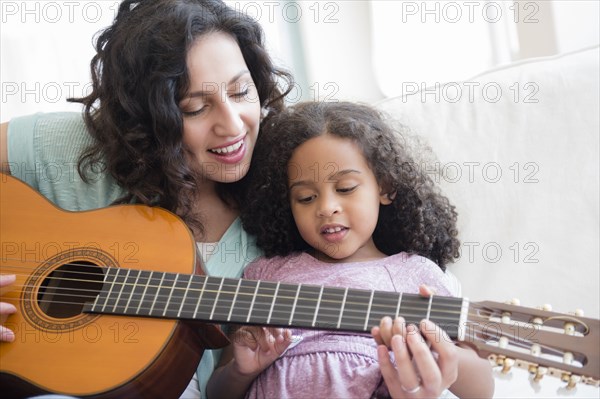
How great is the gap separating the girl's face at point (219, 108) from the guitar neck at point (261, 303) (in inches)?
11.3

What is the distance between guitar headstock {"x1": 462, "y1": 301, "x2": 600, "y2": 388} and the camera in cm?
83

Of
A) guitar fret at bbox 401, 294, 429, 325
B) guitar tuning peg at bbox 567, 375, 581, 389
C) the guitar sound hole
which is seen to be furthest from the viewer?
the guitar sound hole

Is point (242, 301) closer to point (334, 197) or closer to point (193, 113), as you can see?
point (334, 197)

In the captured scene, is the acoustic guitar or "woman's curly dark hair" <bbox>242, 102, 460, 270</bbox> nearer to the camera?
the acoustic guitar

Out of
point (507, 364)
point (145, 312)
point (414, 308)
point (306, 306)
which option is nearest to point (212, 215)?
point (145, 312)

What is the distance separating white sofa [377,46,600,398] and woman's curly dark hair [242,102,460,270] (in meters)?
0.07

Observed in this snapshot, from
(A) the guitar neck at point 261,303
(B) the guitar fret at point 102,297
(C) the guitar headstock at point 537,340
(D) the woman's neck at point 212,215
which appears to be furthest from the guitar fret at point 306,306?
(D) the woman's neck at point 212,215

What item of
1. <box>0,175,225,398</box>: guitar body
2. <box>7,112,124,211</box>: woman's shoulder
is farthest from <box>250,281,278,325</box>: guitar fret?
<box>7,112,124,211</box>: woman's shoulder

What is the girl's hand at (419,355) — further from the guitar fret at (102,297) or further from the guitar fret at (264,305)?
the guitar fret at (102,297)

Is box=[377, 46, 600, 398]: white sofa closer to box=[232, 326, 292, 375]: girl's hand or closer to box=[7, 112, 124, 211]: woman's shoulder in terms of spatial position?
box=[232, 326, 292, 375]: girl's hand

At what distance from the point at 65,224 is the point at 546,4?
1.24 meters

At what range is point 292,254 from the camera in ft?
4.42

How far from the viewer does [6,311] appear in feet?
3.64

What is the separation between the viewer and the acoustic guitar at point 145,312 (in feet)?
2.87
